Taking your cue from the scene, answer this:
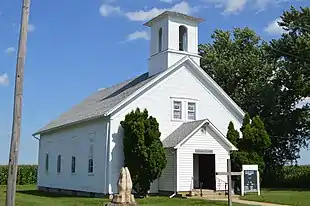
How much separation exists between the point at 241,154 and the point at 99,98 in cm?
1134

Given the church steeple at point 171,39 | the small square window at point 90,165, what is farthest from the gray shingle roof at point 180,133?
the small square window at point 90,165

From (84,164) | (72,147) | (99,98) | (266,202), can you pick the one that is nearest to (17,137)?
(266,202)

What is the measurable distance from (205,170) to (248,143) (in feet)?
10.5

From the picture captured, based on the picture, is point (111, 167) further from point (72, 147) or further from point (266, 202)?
point (266, 202)

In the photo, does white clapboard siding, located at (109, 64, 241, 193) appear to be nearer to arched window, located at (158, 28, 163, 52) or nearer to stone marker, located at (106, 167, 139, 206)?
arched window, located at (158, 28, 163, 52)

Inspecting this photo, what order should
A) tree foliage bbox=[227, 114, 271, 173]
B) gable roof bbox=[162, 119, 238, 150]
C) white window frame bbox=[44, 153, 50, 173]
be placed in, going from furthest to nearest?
1. white window frame bbox=[44, 153, 50, 173]
2. tree foliage bbox=[227, 114, 271, 173]
3. gable roof bbox=[162, 119, 238, 150]

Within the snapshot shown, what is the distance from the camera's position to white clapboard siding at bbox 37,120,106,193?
29625mm

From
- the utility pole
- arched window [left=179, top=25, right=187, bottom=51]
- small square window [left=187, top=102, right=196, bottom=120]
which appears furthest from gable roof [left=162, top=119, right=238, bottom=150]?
the utility pole

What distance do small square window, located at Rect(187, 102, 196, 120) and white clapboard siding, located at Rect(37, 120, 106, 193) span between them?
5.65 metres

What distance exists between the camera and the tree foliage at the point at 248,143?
31.3m

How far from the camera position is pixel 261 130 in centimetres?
3222

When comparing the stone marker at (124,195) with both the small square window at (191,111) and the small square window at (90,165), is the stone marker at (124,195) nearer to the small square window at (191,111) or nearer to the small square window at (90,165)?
the small square window at (90,165)

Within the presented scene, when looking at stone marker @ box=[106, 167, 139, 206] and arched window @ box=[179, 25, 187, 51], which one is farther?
arched window @ box=[179, 25, 187, 51]

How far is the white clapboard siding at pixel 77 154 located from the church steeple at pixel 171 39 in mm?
5883
